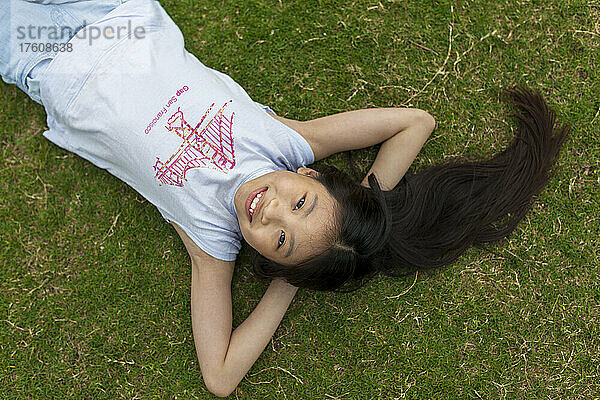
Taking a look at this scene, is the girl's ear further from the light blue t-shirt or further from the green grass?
the green grass

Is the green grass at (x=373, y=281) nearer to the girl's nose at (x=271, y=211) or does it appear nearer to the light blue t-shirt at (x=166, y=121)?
the light blue t-shirt at (x=166, y=121)

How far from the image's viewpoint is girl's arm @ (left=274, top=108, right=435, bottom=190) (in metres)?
2.21

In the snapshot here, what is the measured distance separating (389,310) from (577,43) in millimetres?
1667

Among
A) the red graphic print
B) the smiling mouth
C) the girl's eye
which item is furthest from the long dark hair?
the red graphic print

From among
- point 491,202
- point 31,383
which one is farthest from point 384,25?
point 31,383

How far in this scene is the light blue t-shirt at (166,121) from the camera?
6.56 ft

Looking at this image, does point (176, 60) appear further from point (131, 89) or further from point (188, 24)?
point (188, 24)

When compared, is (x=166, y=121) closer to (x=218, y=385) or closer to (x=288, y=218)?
(x=288, y=218)

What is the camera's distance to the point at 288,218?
68.8 inches

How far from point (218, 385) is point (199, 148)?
3.56ft

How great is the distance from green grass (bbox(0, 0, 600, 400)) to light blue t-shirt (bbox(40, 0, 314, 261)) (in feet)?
1.33

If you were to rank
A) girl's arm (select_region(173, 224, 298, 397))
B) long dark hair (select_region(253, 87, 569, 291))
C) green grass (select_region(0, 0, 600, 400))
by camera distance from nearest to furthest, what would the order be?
A: long dark hair (select_region(253, 87, 569, 291))
girl's arm (select_region(173, 224, 298, 397))
green grass (select_region(0, 0, 600, 400))

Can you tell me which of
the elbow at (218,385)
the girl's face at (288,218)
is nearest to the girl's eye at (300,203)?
the girl's face at (288,218)

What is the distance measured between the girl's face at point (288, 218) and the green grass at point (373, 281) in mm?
634
